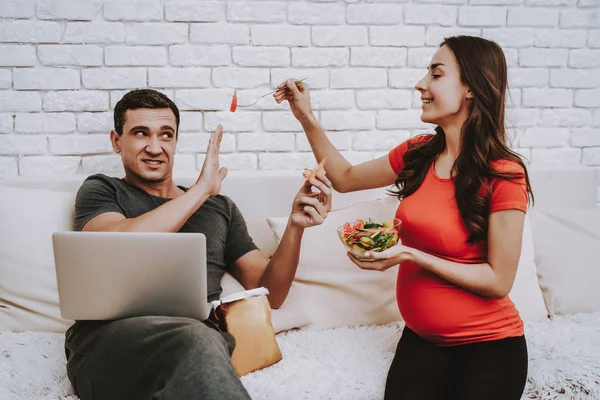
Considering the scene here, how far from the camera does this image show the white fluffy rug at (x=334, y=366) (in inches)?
54.7

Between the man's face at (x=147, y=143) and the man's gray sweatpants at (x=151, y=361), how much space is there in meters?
0.55

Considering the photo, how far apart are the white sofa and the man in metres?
0.12

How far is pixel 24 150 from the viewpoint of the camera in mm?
2006

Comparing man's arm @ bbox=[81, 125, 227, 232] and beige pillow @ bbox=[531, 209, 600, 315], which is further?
beige pillow @ bbox=[531, 209, 600, 315]

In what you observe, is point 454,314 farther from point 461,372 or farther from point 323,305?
point 323,305

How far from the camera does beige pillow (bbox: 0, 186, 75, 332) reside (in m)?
1.67

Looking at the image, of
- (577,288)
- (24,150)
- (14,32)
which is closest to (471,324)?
(577,288)

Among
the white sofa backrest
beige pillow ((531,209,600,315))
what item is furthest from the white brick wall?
beige pillow ((531,209,600,315))

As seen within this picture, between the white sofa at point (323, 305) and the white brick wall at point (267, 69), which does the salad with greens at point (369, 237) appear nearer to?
the white sofa at point (323, 305)

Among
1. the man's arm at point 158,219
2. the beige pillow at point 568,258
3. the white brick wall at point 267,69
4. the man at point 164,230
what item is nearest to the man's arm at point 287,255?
the man at point 164,230

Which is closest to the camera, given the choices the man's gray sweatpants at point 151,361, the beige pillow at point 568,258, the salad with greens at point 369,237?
the man's gray sweatpants at point 151,361

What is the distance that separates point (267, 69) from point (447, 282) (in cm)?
112

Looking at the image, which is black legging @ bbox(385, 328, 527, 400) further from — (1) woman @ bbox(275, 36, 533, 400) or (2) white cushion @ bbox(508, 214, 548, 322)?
(2) white cushion @ bbox(508, 214, 548, 322)

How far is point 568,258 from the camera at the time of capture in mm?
1962
